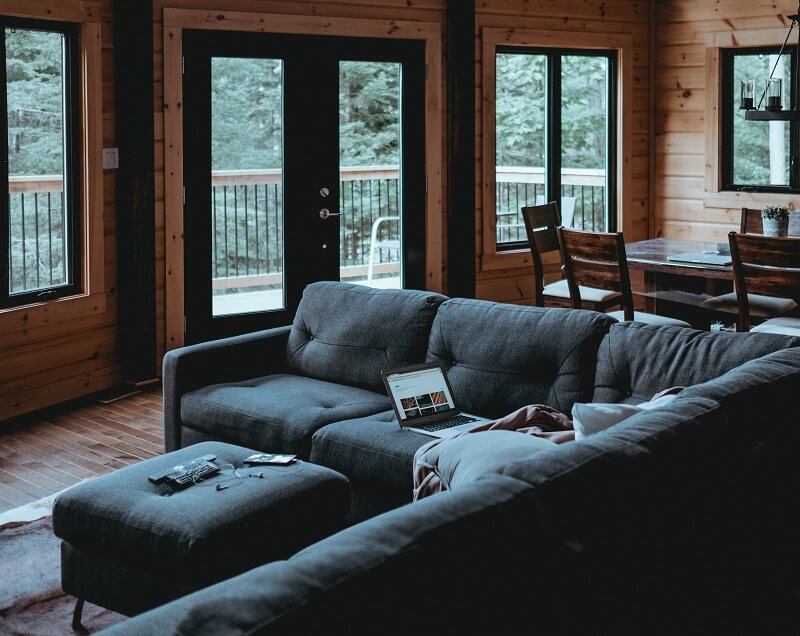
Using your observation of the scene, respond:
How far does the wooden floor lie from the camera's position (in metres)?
4.51

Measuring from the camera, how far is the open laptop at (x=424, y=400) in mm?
3752

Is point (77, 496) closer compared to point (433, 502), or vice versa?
point (433, 502)

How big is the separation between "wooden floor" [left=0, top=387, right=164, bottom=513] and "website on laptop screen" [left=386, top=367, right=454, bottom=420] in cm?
157

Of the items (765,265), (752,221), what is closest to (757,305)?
(765,265)

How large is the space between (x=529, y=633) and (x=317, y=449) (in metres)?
1.95

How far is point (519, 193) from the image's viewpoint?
798 cm

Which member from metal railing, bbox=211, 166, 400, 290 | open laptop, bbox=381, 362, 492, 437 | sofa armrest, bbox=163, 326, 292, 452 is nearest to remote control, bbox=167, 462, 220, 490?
open laptop, bbox=381, 362, 492, 437

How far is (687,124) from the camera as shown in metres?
8.33

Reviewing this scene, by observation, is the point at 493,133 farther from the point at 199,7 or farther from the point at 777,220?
the point at 777,220

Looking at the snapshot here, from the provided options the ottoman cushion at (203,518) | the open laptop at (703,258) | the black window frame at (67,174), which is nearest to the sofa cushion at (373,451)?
the ottoman cushion at (203,518)

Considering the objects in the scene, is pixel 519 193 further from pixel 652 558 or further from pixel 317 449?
pixel 652 558

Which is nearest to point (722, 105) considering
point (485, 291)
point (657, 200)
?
point (657, 200)

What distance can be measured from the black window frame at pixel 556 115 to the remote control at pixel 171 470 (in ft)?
15.7

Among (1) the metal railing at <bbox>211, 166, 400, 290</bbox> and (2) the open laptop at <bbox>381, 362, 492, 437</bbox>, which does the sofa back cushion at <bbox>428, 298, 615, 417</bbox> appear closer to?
(2) the open laptop at <bbox>381, 362, 492, 437</bbox>
